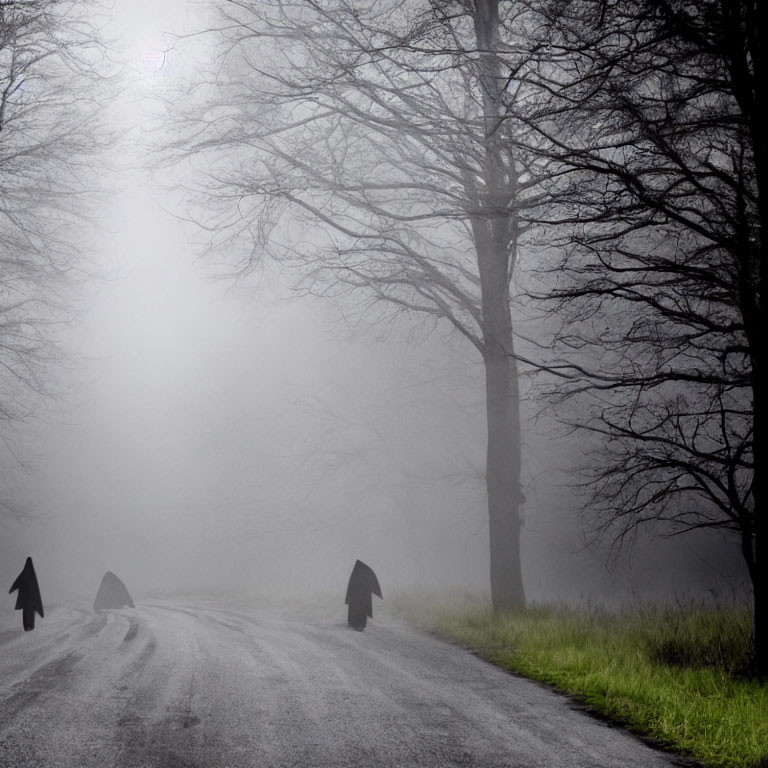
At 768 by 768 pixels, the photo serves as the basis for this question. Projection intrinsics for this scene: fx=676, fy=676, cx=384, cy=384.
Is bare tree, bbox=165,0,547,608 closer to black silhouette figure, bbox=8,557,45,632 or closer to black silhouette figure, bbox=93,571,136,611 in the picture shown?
black silhouette figure, bbox=8,557,45,632

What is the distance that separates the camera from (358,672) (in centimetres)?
587

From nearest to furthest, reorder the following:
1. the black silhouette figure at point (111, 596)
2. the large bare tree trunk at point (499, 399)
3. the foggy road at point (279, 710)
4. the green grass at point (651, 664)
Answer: the foggy road at point (279, 710) → the green grass at point (651, 664) → the large bare tree trunk at point (499, 399) → the black silhouette figure at point (111, 596)

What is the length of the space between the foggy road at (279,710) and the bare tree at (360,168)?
4.67 metres

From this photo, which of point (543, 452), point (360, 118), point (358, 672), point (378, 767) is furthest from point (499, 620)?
point (543, 452)

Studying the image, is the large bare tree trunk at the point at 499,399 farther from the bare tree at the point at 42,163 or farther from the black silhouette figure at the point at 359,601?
the bare tree at the point at 42,163

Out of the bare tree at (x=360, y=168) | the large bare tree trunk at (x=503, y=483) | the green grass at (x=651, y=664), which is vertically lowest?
the green grass at (x=651, y=664)

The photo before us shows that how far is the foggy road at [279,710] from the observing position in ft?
12.0

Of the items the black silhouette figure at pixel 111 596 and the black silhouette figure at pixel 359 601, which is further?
the black silhouette figure at pixel 111 596

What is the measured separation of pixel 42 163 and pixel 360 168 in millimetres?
5995

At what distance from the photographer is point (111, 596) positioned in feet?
46.9

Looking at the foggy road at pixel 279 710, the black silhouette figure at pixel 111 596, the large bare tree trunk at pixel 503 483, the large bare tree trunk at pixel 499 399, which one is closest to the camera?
the foggy road at pixel 279 710

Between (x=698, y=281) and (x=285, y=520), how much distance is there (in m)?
24.1

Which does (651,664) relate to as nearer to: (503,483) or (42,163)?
(503,483)

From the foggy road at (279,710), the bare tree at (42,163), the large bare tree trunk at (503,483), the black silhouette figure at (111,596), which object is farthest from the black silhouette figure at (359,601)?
the bare tree at (42,163)
